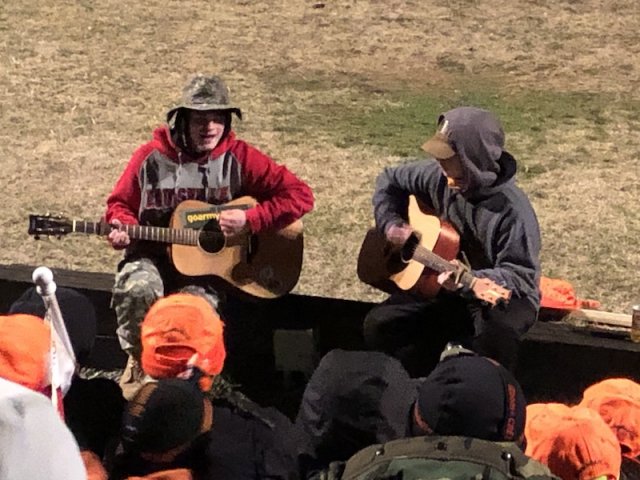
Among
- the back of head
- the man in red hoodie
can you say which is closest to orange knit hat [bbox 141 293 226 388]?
the back of head

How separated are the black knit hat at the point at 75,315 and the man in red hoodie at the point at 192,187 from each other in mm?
522

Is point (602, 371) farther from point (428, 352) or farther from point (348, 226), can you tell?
point (348, 226)

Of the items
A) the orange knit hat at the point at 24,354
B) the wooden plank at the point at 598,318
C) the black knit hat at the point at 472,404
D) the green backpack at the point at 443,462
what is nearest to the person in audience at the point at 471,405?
the black knit hat at the point at 472,404

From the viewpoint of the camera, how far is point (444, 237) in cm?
451

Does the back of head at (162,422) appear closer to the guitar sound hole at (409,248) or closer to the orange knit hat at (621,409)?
the orange knit hat at (621,409)

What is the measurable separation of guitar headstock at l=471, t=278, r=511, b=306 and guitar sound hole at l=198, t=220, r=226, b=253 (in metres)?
1.18

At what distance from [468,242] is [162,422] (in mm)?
1992

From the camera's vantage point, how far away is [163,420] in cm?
289

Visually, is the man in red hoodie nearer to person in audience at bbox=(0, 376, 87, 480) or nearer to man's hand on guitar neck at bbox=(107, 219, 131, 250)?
man's hand on guitar neck at bbox=(107, 219, 131, 250)

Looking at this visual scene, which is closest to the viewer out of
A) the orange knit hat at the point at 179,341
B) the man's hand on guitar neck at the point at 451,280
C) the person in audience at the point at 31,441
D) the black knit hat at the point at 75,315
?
the person in audience at the point at 31,441

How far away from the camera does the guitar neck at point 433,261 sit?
444 centimetres

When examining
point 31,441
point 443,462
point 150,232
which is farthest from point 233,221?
point 31,441

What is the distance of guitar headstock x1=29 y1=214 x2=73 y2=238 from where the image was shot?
4699 millimetres

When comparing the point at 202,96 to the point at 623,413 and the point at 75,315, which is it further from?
the point at 623,413
